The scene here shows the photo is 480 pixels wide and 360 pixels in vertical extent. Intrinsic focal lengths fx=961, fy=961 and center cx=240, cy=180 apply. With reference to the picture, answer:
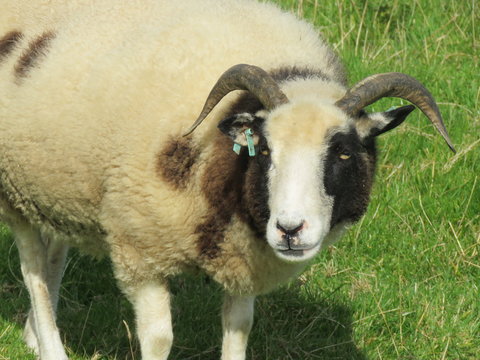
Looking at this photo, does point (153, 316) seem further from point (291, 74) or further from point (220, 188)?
point (291, 74)

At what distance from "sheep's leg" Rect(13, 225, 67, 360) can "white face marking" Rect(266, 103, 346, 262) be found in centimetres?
195

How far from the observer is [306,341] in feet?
18.3

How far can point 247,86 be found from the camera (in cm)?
435

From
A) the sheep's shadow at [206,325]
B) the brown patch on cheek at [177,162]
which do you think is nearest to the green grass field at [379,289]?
the sheep's shadow at [206,325]

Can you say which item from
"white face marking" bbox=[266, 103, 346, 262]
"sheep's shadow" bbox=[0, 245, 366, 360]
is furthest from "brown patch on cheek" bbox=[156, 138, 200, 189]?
"sheep's shadow" bbox=[0, 245, 366, 360]

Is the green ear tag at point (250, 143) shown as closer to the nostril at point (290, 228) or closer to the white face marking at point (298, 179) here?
the white face marking at point (298, 179)

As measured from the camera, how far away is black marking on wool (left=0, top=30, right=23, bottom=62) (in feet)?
17.5

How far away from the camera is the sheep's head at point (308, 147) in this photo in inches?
162

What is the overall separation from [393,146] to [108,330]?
248 centimetres

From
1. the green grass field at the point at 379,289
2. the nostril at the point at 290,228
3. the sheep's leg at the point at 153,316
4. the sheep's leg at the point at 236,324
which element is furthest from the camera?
the green grass field at the point at 379,289

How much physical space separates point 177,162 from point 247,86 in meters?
0.51

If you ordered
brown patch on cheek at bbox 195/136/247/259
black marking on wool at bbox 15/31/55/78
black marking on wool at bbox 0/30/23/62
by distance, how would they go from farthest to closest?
black marking on wool at bbox 0/30/23/62, black marking on wool at bbox 15/31/55/78, brown patch on cheek at bbox 195/136/247/259

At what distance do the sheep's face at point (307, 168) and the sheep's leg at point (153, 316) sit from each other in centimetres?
76

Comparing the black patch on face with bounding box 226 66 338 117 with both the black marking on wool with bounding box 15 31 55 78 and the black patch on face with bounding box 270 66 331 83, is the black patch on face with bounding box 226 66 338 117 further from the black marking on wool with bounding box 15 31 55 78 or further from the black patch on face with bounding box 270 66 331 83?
the black marking on wool with bounding box 15 31 55 78
